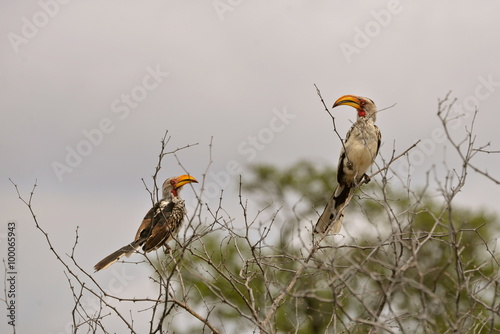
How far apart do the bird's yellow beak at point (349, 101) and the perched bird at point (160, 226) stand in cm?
155

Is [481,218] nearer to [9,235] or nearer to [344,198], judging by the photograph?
[344,198]

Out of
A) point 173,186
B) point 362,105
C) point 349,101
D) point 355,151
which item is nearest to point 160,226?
point 173,186

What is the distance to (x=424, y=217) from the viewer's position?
63.3 ft

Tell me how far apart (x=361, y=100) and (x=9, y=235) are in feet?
11.7

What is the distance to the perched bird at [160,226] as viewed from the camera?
226 inches

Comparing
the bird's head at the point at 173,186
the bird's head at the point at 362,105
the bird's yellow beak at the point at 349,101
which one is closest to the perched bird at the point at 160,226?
the bird's head at the point at 173,186

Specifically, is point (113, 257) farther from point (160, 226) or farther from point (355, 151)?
point (355, 151)

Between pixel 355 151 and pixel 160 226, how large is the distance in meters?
1.93

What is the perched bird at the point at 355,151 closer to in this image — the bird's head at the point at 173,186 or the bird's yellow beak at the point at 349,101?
the bird's yellow beak at the point at 349,101

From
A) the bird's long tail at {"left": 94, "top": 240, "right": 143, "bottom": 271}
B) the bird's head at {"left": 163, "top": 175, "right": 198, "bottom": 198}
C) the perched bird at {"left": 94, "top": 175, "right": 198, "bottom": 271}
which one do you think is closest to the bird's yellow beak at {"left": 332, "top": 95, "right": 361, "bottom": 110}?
the perched bird at {"left": 94, "top": 175, "right": 198, "bottom": 271}

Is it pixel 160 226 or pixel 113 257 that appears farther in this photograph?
pixel 160 226

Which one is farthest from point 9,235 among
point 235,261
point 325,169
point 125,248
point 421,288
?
point 325,169

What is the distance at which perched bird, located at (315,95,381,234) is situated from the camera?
6.32 meters

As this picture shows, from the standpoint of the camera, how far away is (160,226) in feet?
19.6
